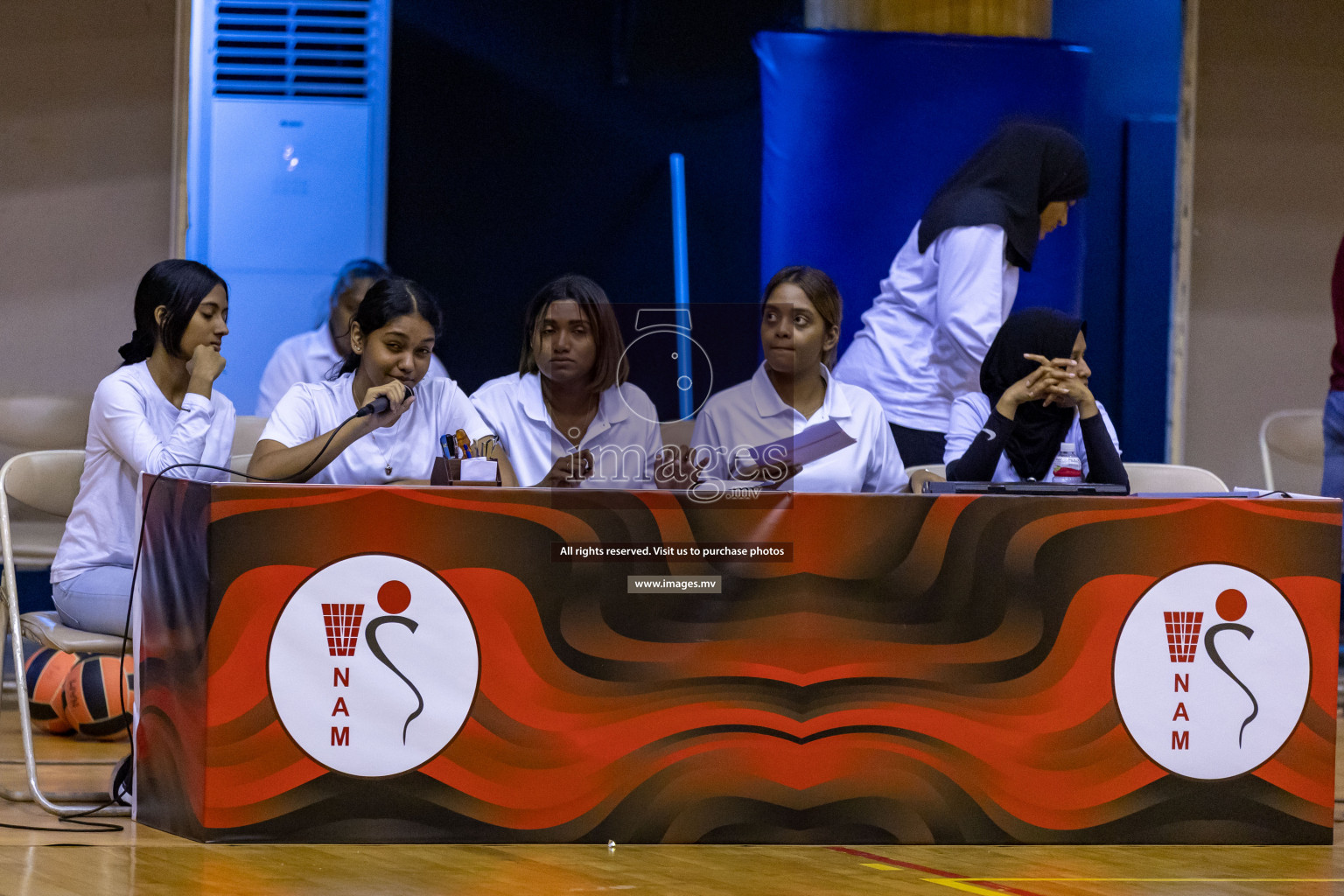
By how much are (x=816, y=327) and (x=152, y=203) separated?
2.70 meters

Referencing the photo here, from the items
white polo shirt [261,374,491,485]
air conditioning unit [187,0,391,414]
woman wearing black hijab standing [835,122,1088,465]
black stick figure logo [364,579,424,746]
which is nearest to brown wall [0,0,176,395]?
air conditioning unit [187,0,391,414]

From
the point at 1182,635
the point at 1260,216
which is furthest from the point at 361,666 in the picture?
the point at 1260,216

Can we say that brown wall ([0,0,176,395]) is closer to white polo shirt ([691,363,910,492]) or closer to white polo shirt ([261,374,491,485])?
white polo shirt ([261,374,491,485])

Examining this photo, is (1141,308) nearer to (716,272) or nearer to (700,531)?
(716,272)

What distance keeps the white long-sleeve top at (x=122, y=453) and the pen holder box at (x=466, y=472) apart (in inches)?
26.8

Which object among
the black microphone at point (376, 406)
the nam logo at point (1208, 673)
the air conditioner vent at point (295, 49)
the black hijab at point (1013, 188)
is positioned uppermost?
the air conditioner vent at point (295, 49)

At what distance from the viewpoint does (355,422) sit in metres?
2.98

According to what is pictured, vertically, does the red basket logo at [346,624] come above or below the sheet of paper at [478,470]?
below

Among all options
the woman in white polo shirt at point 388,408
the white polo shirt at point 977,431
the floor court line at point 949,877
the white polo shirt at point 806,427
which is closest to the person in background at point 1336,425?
the white polo shirt at point 977,431

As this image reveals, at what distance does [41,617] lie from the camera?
3145 millimetres

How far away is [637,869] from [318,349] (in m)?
2.66

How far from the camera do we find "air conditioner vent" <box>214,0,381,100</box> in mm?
4793

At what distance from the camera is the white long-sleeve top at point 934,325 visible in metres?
3.78

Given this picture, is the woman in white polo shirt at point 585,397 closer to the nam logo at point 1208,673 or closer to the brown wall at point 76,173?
the nam logo at point 1208,673
